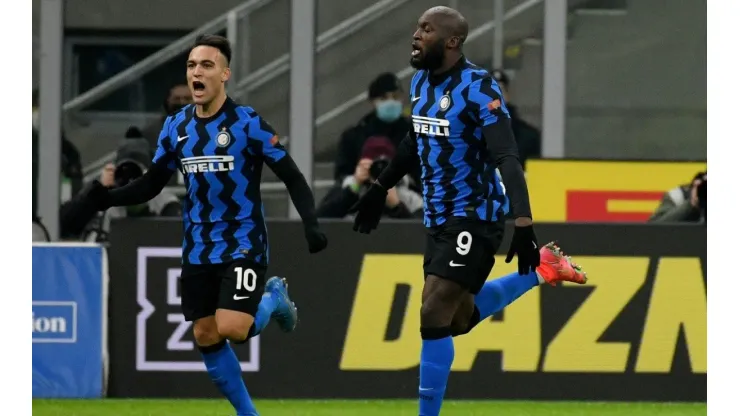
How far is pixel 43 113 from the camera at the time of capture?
1298 cm

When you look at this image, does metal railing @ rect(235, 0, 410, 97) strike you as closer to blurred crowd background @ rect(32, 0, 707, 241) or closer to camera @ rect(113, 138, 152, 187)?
blurred crowd background @ rect(32, 0, 707, 241)

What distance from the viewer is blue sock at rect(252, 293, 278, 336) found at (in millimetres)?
8023

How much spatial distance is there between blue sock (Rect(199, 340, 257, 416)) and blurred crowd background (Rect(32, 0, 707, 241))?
4.93 m

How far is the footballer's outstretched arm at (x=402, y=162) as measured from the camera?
800cm

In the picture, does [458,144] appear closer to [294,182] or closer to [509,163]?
[509,163]

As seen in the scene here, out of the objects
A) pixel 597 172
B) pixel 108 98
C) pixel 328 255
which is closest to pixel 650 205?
pixel 597 172

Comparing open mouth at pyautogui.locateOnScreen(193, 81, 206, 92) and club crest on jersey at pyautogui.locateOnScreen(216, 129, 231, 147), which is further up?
open mouth at pyautogui.locateOnScreen(193, 81, 206, 92)

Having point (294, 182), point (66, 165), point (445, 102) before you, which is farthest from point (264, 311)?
point (66, 165)

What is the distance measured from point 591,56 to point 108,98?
4275 millimetres

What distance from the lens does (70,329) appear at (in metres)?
10.2

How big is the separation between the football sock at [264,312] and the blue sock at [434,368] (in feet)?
3.46

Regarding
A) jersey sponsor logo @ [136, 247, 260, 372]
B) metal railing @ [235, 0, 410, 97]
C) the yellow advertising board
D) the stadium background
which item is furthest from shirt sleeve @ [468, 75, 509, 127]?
metal railing @ [235, 0, 410, 97]

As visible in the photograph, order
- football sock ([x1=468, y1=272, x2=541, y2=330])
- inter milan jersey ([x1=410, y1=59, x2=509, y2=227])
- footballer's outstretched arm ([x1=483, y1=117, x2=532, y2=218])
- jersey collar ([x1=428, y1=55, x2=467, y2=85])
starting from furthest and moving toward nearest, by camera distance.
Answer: football sock ([x1=468, y1=272, x2=541, y2=330]) → jersey collar ([x1=428, y1=55, x2=467, y2=85]) → inter milan jersey ([x1=410, y1=59, x2=509, y2=227]) → footballer's outstretched arm ([x1=483, y1=117, x2=532, y2=218])
